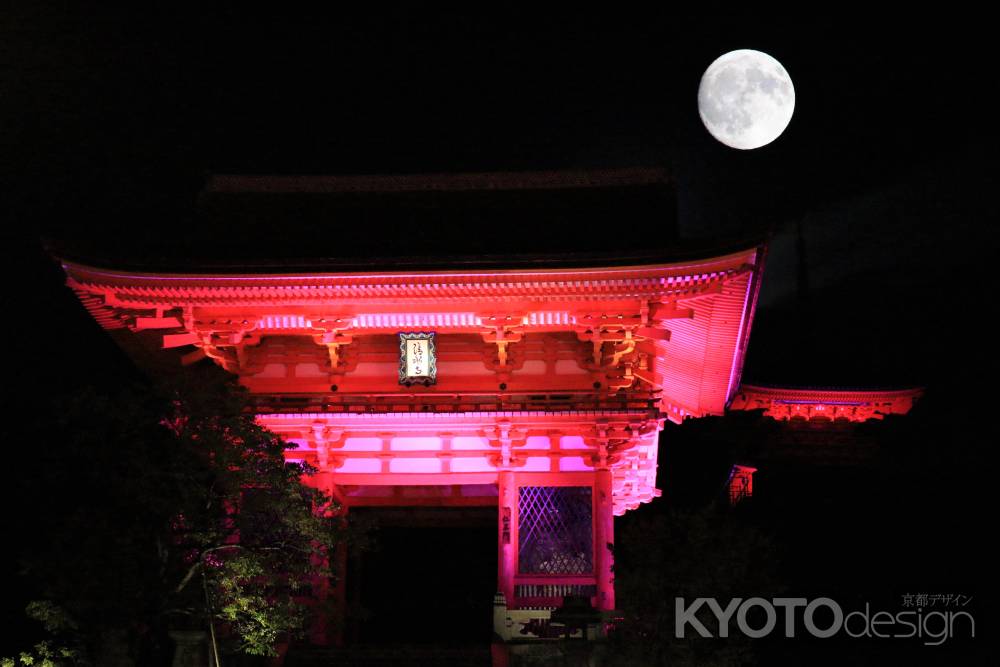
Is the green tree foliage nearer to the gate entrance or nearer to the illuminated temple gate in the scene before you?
the illuminated temple gate

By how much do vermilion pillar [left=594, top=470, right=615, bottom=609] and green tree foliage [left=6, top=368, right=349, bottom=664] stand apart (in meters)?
5.16

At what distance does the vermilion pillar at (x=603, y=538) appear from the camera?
1720cm

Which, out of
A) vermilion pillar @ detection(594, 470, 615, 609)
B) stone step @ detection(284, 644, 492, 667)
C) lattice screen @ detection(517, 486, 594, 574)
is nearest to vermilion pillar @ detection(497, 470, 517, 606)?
lattice screen @ detection(517, 486, 594, 574)

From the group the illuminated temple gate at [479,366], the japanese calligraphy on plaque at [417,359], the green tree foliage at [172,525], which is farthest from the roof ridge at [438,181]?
the green tree foliage at [172,525]

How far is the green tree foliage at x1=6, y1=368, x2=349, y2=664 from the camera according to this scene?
41.4 feet

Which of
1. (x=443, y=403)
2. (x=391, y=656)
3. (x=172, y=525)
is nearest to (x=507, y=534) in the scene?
(x=443, y=403)

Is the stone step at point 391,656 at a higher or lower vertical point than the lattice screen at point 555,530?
lower

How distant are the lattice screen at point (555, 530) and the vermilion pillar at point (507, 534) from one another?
0.19 m

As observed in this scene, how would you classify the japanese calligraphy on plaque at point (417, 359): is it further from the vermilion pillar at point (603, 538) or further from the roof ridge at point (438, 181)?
the roof ridge at point (438, 181)

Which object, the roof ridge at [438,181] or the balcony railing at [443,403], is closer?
the balcony railing at [443,403]

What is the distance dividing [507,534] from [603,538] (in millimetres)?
1701

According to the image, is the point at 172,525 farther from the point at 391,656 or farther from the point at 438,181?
the point at 438,181

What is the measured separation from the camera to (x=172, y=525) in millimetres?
13773

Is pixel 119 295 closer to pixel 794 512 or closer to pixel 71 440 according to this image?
pixel 71 440
